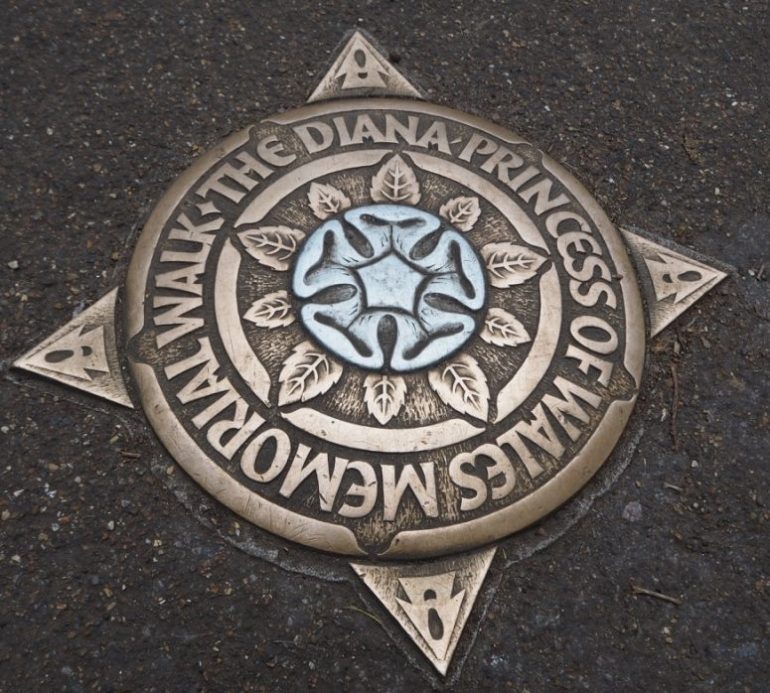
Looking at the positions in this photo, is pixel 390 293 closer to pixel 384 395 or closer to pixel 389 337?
pixel 389 337

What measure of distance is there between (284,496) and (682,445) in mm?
826

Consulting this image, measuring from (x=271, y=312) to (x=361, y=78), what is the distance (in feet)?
2.40

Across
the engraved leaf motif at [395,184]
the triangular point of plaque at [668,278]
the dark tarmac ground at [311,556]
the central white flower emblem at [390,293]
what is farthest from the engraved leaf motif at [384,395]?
the triangular point of plaque at [668,278]

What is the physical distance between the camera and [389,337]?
156cm

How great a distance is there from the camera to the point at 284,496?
1.41 meters

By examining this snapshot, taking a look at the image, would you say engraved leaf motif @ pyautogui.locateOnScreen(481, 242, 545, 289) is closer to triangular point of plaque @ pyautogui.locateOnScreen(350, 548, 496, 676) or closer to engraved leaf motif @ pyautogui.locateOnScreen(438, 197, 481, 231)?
engraved leaf motif @ pyautogui.locateOnScreen(438, 197, 481, 231)

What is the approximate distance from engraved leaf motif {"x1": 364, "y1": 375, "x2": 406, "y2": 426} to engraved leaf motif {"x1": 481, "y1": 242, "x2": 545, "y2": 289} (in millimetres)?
328

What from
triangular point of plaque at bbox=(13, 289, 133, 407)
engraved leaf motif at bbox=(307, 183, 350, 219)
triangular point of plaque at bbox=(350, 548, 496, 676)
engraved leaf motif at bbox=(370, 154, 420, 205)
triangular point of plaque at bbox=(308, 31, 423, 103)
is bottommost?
triangular point of plaque at bbox=(13, 289, 133, 407)

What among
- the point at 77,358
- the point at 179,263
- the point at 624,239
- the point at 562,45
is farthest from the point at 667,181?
the point at 77,358

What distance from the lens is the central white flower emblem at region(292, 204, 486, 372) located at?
1.55 meters

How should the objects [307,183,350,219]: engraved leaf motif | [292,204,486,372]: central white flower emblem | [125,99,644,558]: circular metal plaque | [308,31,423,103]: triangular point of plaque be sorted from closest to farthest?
[125,99,644,558]: circular metal plaque
[292,204,486,372]: central white flower emblem
[307,183,350,219]: engraved leaf motif
[308,31,423,103]: triangular point of plaque

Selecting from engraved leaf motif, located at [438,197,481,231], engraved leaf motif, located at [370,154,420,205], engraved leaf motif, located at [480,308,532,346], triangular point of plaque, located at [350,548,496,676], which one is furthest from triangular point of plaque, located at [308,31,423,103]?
triangular point of plaque, located at [350,548,496,676]

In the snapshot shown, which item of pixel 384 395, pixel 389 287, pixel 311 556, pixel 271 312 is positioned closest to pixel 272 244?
pixel 271 312

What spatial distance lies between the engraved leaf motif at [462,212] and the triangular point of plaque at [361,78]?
1.24 ft
